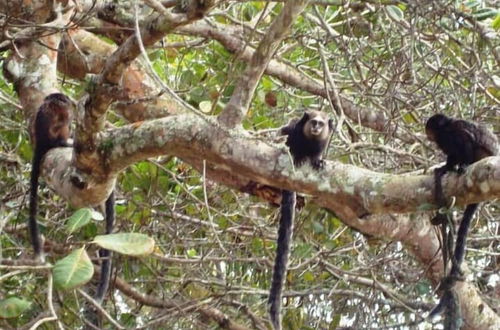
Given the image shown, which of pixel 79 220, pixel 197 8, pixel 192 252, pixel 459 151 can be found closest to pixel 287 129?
pixel 459 151

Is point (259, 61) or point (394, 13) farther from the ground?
Answer: point (394, 13)

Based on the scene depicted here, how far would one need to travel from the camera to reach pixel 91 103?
356 cm

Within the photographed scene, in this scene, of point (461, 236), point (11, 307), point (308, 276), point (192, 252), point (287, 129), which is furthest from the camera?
point (192, 252)

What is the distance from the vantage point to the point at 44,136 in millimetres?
4676

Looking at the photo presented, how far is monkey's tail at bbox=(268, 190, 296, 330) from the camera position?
14.8 feet

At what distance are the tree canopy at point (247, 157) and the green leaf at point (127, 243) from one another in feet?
1.25

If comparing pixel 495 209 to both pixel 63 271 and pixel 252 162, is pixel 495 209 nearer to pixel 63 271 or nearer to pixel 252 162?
pixel 252 162

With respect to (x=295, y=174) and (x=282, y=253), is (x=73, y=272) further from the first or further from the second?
(x=282, y=253)

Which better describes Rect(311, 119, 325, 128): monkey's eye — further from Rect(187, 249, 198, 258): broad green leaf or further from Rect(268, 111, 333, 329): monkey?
Rect(187, 249, 198, 258): broad green leaf

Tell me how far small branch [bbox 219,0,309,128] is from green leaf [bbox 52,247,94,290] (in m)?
0.98

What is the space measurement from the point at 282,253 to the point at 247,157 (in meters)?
1.41

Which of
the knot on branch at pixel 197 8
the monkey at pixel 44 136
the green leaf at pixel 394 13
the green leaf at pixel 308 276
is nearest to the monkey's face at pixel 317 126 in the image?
the green leaf at pixel 394 13

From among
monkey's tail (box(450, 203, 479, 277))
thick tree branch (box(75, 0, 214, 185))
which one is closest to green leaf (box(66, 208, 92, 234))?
thick tree branch (box(75, 0, 214, 185))

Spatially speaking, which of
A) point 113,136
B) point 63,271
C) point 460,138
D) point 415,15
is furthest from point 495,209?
point 63,271
